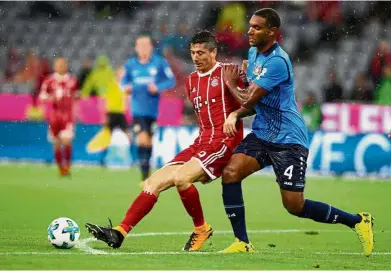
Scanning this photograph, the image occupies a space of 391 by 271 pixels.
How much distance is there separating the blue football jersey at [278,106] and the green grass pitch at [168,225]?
994mm

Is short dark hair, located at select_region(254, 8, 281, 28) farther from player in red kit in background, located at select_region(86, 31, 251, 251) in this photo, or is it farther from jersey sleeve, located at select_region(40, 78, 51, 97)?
jersey sleeve, located at select_region(40, 78, 51, 97)

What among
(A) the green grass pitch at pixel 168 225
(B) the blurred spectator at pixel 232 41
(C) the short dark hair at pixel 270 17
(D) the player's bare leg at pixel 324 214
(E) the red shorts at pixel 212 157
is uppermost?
(B) the blurred spectator at pixel 232 41

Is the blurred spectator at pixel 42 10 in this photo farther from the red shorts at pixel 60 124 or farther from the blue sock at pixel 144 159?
the blue sock at pixel 144 159

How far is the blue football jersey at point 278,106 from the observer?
8352 mm

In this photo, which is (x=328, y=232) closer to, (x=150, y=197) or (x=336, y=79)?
(x=150, y=197)

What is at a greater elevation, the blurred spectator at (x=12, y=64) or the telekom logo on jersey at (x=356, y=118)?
the blurred spectator at (x=12, y=64)

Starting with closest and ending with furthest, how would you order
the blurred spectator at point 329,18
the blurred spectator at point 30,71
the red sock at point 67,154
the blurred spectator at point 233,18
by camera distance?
the red sock at point 67,154 < the blurred spectator at point 329,18 < the blurred spectator at point 233,18 < the blurred spectator at point 30,71

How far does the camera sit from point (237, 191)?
28.0ft

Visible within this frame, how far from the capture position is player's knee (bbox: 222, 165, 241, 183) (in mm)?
8484

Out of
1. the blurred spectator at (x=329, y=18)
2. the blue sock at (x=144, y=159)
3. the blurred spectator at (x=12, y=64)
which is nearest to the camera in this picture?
the blue sock at (x=144, y=159)

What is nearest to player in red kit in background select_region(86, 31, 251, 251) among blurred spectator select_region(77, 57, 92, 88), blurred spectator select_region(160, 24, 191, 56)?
blurred spectator select_region(77, 57, 92, 88)

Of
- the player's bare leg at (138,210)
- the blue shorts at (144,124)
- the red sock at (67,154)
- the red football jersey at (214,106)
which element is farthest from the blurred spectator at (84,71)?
the player's bare leg at (138,210)

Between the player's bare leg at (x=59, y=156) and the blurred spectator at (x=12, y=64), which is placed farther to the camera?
the blurred spectator at (x=12, y=64)

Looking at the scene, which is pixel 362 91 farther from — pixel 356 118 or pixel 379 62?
pixel 356 118
